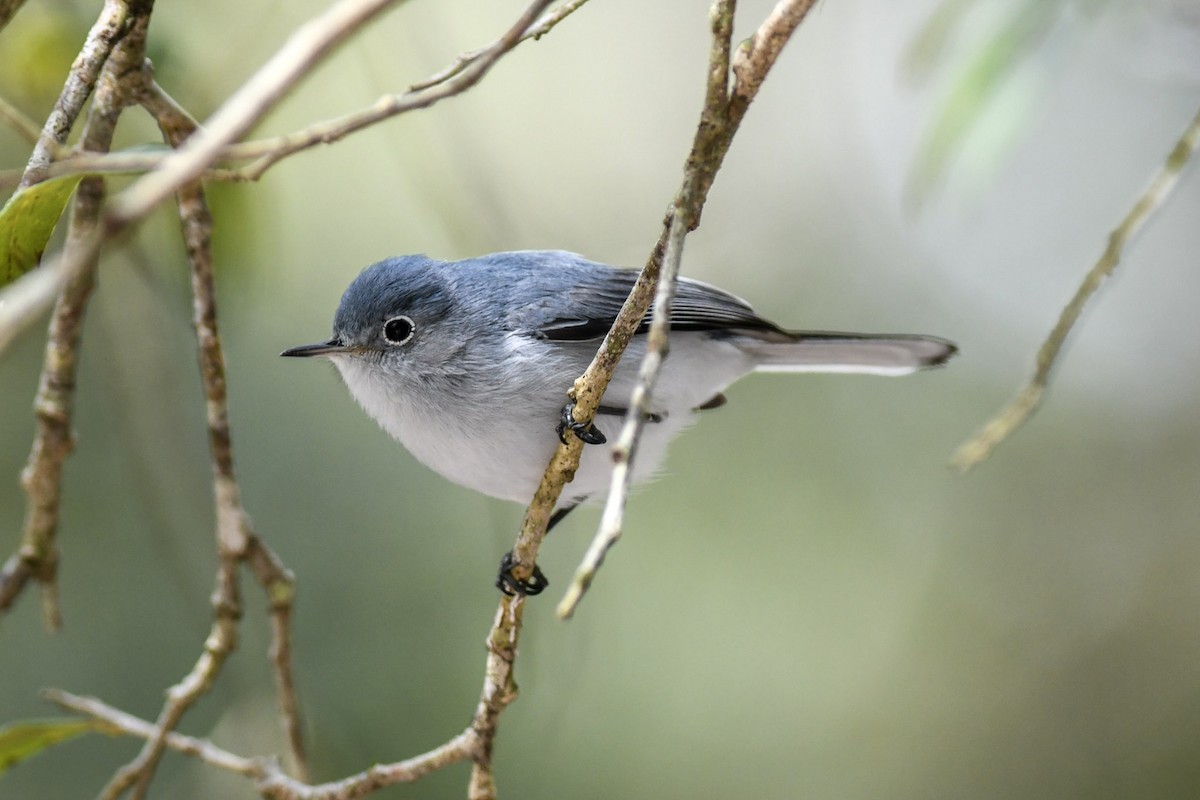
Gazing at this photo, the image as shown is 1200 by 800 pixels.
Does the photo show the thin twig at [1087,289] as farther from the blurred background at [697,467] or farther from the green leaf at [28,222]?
the green leaf at [28,222]

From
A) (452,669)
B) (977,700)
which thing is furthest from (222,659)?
(977,700)

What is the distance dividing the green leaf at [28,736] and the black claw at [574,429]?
108 centimetres

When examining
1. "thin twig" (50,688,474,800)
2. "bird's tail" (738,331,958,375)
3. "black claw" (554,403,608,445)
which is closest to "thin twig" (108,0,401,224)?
"black claw" (554,403,608,445)

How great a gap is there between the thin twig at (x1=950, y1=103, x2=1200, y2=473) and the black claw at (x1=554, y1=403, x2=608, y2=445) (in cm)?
68

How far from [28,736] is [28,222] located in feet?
3.34

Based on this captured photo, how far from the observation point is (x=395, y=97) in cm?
130

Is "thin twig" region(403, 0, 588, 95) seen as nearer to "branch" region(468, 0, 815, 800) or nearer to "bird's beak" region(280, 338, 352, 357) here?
"branch" region(468, 0, 815, 800)

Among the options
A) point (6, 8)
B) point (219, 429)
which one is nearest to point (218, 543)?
point (219, 429)

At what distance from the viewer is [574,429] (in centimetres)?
190

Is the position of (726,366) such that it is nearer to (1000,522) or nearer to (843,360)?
(843,360)

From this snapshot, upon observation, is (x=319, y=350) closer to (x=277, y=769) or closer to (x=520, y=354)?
(x=520, y=354)

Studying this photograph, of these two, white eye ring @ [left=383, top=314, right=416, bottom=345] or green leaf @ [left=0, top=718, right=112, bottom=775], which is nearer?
green leaf @ [left=0, top=718, right=112, bottom=775]

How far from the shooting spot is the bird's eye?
2.55 meters

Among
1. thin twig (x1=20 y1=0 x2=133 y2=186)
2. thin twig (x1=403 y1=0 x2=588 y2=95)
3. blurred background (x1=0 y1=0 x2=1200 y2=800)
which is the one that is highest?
thin twig (x1=403 y1=0 x2=588 y2=95)
